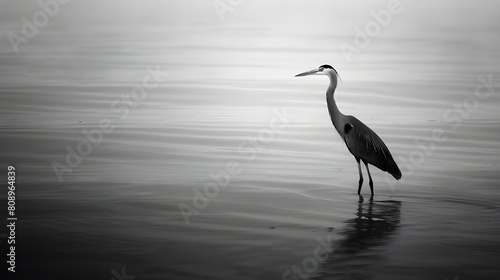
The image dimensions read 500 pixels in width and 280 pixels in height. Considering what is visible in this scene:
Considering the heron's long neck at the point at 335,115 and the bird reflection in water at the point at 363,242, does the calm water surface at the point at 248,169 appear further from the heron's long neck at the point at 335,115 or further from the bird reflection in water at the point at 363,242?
the heron's long neck at the point at 335,115

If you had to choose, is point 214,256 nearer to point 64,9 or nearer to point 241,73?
point 241,73

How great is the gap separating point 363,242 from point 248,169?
15.7ft

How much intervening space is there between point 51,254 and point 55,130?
8.66m

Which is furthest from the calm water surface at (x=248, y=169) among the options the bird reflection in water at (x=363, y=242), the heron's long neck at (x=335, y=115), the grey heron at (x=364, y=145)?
the heron's long neck at (x=335, y=115)

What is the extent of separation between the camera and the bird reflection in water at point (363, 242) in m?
8.36

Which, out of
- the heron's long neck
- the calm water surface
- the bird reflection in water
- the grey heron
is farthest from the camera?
the heron's long neck

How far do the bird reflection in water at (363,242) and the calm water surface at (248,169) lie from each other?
1.0 inches

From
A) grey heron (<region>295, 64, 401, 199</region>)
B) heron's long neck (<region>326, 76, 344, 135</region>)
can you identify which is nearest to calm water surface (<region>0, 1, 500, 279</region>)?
grey heron (<region>295, 64, 401, 199</region>)

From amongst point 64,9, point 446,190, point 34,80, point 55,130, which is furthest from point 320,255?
point 64,9

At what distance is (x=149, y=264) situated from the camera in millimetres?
8453

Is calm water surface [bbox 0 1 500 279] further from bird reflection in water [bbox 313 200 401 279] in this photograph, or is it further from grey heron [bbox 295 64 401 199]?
grey heron [bbox 295 64 401 199]

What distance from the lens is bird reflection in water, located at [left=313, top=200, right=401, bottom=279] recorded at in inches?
329

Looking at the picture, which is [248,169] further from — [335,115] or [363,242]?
[363,242]

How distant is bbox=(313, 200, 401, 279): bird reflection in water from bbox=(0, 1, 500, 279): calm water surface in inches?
1.0
